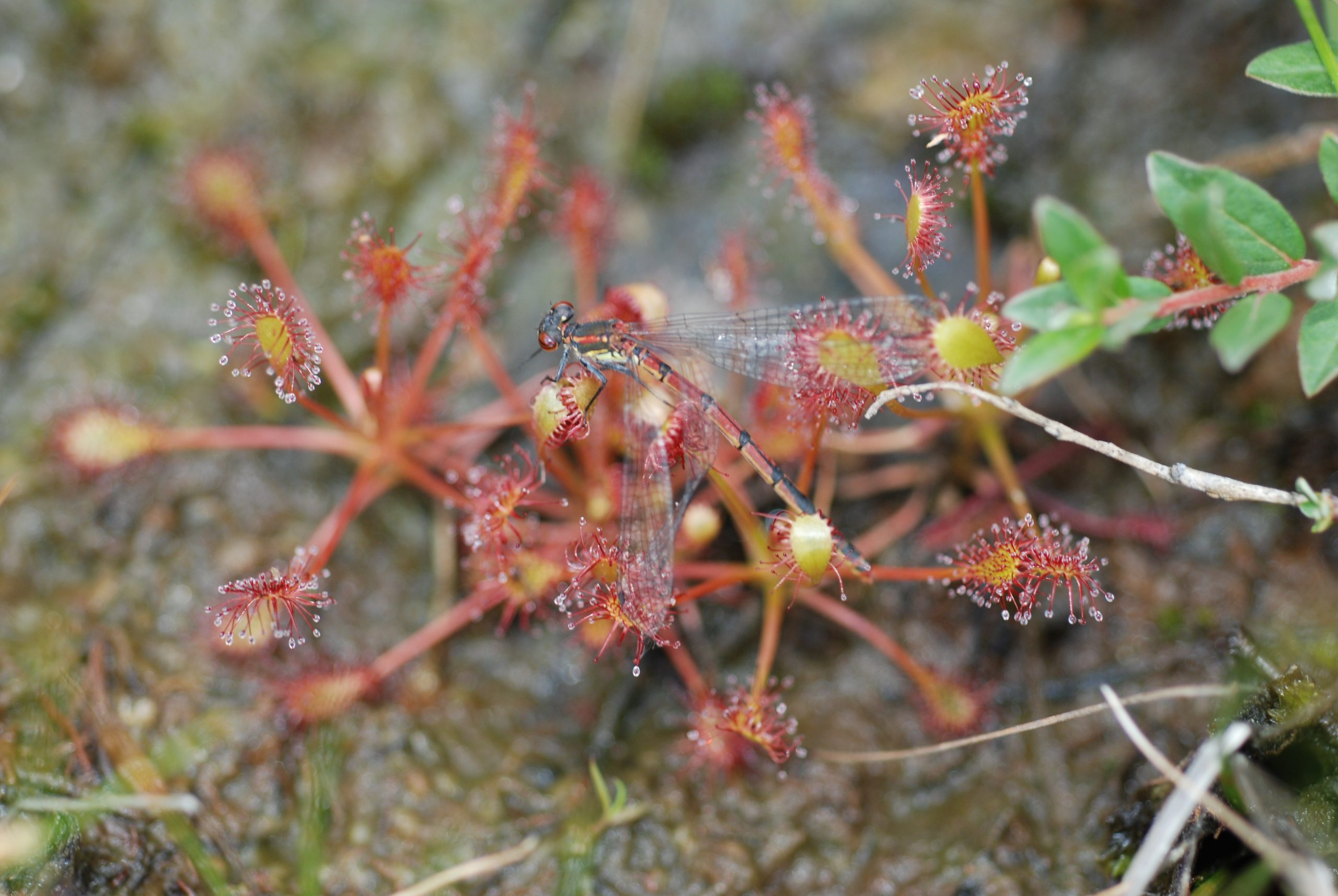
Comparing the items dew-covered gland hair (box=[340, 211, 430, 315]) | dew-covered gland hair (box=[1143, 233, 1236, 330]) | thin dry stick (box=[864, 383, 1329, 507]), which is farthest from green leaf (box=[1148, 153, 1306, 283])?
dew-covered gland hair (box=[340, 211, 430, 315])

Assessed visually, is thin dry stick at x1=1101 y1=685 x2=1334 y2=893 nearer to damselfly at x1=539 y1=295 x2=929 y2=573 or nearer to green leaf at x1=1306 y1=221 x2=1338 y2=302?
damselfly at x1=539 y1=295 x2=929 y2=573

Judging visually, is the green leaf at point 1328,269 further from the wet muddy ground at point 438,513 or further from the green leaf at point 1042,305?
the wet muddy ground at point 438,513

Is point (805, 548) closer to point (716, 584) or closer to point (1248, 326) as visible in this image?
point (716, 584)

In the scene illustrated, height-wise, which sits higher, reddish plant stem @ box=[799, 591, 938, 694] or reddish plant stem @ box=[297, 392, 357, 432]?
reddish plant stem @ box=[297, 392, 357, 432]

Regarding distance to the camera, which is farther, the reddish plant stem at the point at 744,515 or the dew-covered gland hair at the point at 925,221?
the reddish plant stem at the point at 744,515

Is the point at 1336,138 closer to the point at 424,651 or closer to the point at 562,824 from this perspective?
the point at 562,824

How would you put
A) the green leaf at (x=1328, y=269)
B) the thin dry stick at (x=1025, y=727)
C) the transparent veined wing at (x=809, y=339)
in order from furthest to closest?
the transparent veined wing at (x=809, y=339)
the thin dry stick at (x=1025, y=727)
the green leaf at (x=1328, y=269)

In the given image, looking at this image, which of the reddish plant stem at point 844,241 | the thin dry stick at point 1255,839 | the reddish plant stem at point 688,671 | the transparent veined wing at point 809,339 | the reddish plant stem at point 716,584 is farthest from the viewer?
the reddish plant stem at point 844,241

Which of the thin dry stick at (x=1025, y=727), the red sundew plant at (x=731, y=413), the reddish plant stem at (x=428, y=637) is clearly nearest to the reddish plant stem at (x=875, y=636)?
the red sundew plant at (x=731, y=413)
